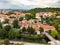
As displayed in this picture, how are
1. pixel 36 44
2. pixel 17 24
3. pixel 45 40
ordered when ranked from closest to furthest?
pixel 36 44 < pixel 45 40 < pixel 17 24

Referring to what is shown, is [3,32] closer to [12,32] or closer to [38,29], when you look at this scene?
[12,32]

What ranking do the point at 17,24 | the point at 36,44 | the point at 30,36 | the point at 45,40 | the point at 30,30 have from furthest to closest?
the point at 17,24 → the point at 30,30 → the point at 30,36 → the point at 45,40 → the point at 36,44

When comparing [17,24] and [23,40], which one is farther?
[17,24]

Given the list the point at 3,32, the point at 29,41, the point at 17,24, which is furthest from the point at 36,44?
the point at 17,24

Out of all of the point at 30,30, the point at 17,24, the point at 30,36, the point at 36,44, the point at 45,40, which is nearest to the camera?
the point at 36,44

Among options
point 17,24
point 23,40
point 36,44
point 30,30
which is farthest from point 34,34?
point 17,24

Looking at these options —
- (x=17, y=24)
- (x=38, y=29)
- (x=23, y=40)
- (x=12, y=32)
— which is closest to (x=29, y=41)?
(x=23, y=40)

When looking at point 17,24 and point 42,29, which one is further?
point 17,24

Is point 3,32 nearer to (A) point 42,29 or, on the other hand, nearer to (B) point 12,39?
(B) point 12,39
